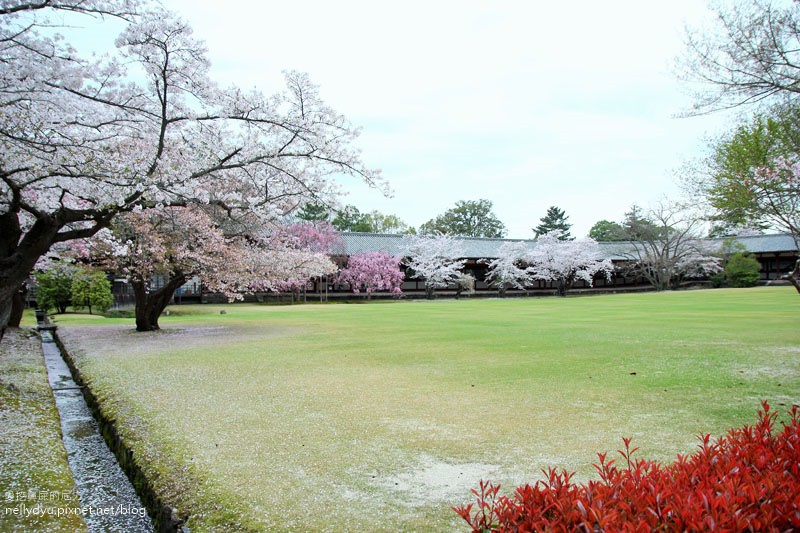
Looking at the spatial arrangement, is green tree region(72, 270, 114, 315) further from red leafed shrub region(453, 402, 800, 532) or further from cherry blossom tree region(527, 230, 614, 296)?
cherry blossom tree region(527, 230, 614, 296)

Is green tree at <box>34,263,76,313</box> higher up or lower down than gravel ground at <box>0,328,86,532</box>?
higher up

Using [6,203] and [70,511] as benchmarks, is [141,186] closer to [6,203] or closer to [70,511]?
[6,203]

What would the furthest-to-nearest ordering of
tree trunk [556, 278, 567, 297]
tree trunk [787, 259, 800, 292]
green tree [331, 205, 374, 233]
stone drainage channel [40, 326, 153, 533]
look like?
1. green tree [331, 205, 374, 233]
2. tree trunk [556, 278, 567, 297]
3. tree trunk [787, 259, 800, 292]
4. stone drainage channel [40, 326, 153, 533]

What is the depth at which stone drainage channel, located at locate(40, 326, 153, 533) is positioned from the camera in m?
3.93

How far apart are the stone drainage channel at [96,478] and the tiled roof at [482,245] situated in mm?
34047

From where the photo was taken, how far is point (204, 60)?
7.51 metres

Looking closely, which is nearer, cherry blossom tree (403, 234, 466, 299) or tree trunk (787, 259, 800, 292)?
tree trunk (787, 259, 800, 292)

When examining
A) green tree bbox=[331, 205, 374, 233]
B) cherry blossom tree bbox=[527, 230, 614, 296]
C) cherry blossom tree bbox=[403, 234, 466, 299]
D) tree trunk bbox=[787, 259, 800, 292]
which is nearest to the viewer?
tree trunk bbox=[787, 259, 800, 292]

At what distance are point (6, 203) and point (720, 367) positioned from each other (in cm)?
1033

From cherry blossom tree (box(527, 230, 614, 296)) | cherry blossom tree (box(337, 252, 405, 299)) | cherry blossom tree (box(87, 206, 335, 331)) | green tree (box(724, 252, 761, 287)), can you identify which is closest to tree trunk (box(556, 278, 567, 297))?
cherry blossom tree (box(527, 230, 614, 296))

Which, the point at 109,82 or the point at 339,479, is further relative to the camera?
the point at 109,82

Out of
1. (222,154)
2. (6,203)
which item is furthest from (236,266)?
(6,203)

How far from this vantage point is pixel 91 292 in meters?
24.6

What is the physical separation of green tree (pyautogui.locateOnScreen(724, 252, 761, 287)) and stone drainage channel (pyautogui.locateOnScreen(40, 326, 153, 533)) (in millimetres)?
44469
